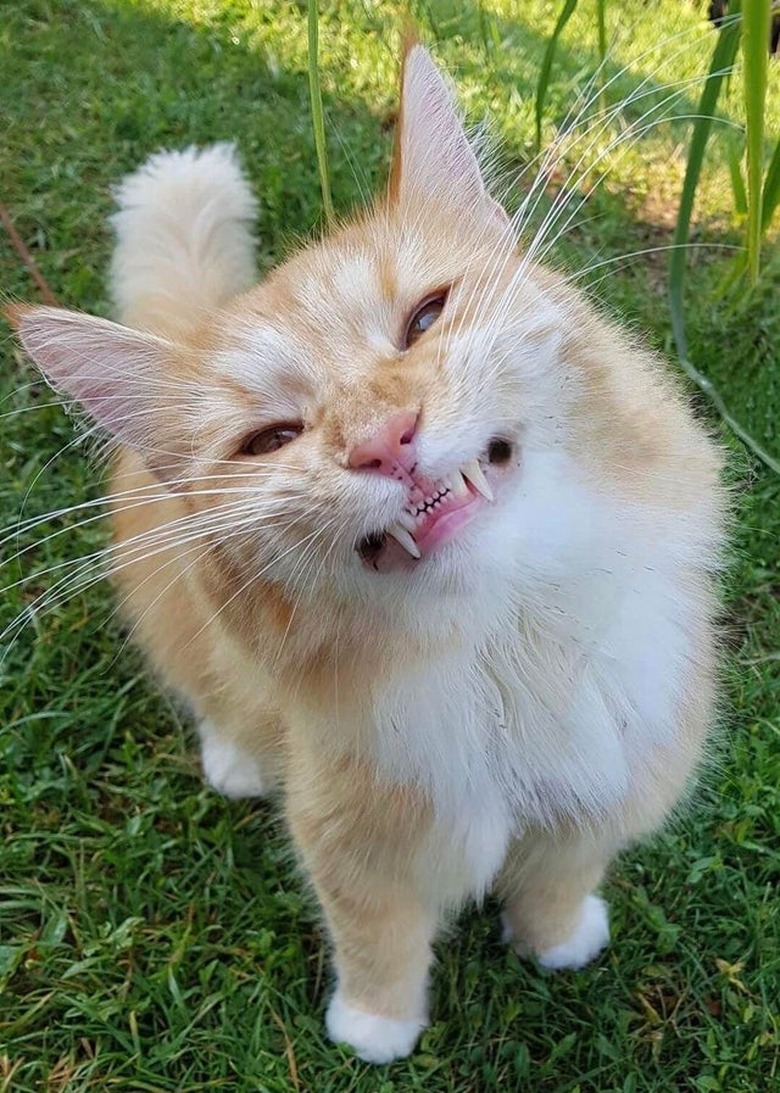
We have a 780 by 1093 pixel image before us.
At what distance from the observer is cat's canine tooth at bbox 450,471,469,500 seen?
37.7 inches

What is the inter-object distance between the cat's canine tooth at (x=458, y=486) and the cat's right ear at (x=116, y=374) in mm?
423

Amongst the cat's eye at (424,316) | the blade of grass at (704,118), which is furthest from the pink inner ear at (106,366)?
the blade of grass at (704,118)

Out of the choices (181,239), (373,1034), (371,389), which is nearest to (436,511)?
(371,389)

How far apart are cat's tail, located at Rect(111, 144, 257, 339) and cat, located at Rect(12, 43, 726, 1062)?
62 centimetres

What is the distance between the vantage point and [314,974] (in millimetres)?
1827

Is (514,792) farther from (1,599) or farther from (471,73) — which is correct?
(471,73)

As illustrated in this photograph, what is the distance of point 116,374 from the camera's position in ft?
4.13

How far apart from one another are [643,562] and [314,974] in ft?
3.68

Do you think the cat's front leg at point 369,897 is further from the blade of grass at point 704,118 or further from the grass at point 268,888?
the blade of grass at point 704,118

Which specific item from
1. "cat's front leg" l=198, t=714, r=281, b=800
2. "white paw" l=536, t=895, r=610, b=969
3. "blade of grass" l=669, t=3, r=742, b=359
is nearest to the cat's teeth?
"blade of grass" l=669, t=3, r=742, b=359

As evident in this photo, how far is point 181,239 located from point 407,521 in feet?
4.26

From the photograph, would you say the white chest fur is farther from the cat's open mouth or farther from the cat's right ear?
the cat's right ear

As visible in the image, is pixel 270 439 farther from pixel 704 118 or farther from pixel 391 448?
pixel 704 118

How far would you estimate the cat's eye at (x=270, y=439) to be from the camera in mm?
1128
